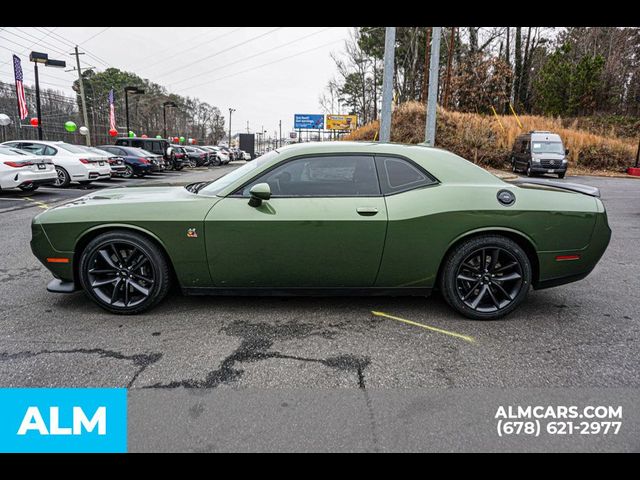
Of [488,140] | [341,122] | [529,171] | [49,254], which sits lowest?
[49,254]

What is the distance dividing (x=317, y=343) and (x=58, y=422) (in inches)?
64.5

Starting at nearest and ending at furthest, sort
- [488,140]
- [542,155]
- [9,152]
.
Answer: [9,152], [542,155], [488,140]

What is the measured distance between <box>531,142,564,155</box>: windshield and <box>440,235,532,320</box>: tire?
1958 cm

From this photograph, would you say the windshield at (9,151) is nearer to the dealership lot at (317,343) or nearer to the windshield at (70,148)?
the windshield at (70,148)

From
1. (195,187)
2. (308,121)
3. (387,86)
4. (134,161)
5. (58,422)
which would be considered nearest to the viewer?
(58,422)

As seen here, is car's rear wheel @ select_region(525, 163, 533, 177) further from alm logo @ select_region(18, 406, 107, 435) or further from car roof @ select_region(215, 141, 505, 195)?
alm logo @ select_region(18, 406, 107, 435)

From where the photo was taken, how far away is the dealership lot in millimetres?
2689

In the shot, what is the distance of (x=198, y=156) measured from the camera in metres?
32.1

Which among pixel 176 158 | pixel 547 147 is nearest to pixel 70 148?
pixel 176 158

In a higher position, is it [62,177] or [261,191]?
[261,191]

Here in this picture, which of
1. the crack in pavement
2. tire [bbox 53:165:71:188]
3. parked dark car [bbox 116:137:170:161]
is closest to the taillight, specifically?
tire [bbox 53:165:71:188]

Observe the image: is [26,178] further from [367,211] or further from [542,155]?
[542,155]

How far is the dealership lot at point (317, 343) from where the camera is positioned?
2.69 metres
